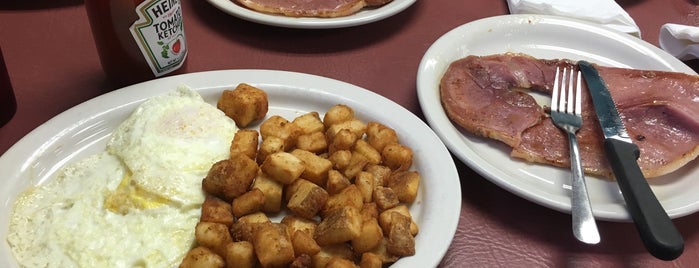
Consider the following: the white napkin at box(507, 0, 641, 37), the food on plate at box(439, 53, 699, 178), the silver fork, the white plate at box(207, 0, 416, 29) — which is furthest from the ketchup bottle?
the white napkin at box(507, 0, 641, 37)

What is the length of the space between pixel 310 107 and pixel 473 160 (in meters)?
0.45

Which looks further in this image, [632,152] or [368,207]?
[632,152]

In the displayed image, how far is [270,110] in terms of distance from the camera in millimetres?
1510

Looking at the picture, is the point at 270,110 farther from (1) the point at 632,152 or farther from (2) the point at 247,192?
(1) the point at 632,152

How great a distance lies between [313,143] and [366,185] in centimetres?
19

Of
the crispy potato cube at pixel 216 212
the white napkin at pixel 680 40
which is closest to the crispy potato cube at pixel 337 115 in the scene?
the crispy potato cube at pixel 216 212

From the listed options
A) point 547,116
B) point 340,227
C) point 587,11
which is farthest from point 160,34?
point 587,11

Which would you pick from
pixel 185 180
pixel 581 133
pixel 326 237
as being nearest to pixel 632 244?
pixel 581 133

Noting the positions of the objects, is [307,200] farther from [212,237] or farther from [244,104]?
[244,104]

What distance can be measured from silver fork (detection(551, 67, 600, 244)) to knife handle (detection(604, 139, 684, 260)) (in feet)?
0.25

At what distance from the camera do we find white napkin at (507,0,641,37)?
1987mm

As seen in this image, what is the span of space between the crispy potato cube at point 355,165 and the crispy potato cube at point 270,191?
154 millimetres

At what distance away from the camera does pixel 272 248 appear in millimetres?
1041

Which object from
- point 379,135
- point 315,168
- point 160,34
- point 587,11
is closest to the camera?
point 315,168
